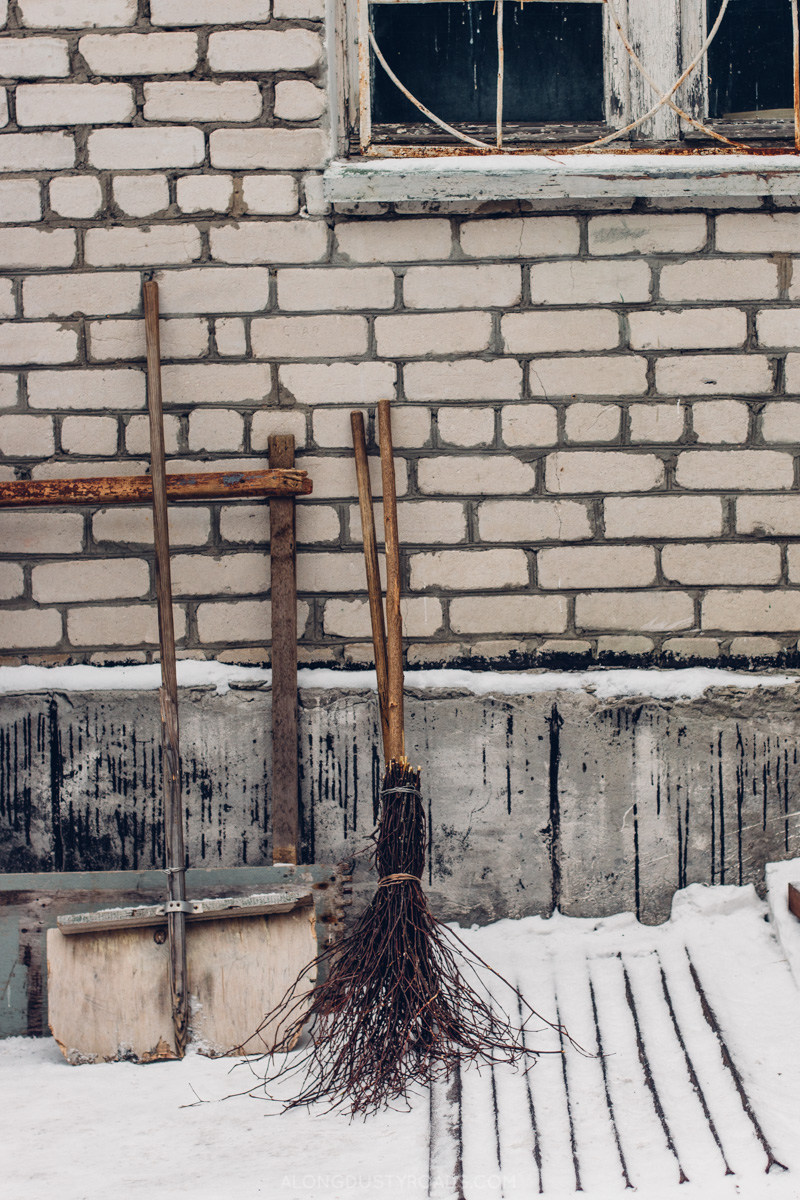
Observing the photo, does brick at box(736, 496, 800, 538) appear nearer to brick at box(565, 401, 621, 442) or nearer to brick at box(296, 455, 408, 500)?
brick at box(565, 401, 621, 442)

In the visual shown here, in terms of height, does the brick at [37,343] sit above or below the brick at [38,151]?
below

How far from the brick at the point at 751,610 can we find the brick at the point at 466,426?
0.73m

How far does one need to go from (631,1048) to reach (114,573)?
1687mm

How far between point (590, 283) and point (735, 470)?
626mm

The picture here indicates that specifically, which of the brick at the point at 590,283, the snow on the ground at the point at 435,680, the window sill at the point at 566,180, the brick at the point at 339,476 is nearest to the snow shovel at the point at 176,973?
the snow on the ground at the point at 435,680

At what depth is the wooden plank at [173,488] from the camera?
2.17 m

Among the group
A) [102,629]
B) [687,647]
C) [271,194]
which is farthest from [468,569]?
[271,194]

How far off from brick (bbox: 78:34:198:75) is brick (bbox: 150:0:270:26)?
41mm

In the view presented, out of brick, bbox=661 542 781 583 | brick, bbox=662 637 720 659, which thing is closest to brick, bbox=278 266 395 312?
A: brick, bbox=661 542 781 583

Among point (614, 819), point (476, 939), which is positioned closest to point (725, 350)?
point (614, 819)

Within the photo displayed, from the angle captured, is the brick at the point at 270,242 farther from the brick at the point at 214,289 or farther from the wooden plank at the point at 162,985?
the wooden plank at the point at 162,985

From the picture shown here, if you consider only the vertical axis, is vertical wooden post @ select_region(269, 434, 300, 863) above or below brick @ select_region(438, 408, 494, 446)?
below

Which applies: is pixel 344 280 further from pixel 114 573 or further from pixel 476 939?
pixel 476 939

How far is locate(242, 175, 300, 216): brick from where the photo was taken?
2.29m
